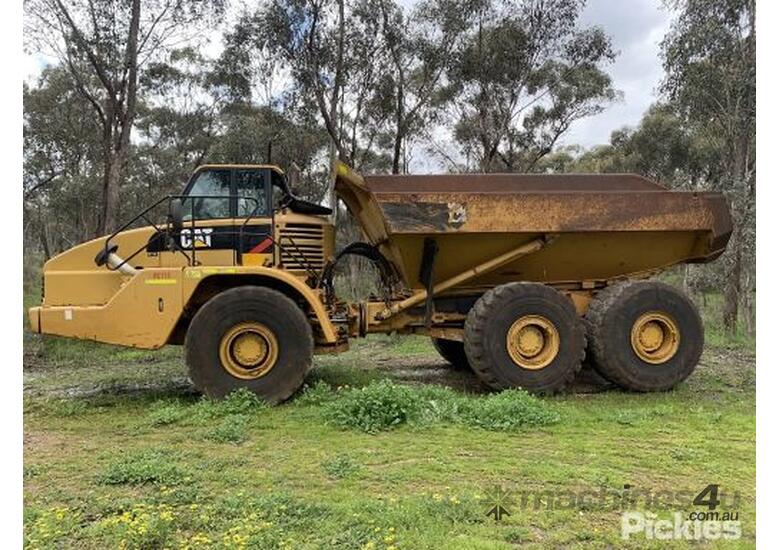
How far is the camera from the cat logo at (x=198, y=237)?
7.53 metres

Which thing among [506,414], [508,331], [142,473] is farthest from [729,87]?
[142,473]

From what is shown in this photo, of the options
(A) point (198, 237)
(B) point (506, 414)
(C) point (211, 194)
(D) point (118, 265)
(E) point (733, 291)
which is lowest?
(B) point (506, 414)

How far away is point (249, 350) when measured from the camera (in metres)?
7.22

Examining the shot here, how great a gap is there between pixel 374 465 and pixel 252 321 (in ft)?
9.02

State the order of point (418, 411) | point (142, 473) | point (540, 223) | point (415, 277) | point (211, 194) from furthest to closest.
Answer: point (415, 277)
point (540, 223)
point (211, 194)
point (418, 411)
point (142, 473)

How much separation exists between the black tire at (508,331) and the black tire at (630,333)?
31cm

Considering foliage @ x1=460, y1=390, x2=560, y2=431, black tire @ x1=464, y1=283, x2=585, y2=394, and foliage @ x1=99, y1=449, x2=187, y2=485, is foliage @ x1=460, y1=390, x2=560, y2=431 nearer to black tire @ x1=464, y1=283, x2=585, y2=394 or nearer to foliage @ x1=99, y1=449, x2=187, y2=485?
black tire @ x1=464, y1=283, x2=585, y2=394

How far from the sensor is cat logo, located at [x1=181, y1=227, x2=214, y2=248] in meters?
7.53

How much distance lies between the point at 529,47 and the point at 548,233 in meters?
15.2

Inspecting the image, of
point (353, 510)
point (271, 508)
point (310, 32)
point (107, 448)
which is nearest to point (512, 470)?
point (353, 510)

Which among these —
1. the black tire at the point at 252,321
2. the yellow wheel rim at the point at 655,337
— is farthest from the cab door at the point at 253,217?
the yellow wheel rim at the point at 655,337

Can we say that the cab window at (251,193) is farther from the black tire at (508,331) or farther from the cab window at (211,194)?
the black tire at (508,331)

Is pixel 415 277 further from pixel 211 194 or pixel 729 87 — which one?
pixel 729 87

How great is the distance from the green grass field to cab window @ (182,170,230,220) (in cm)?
224
